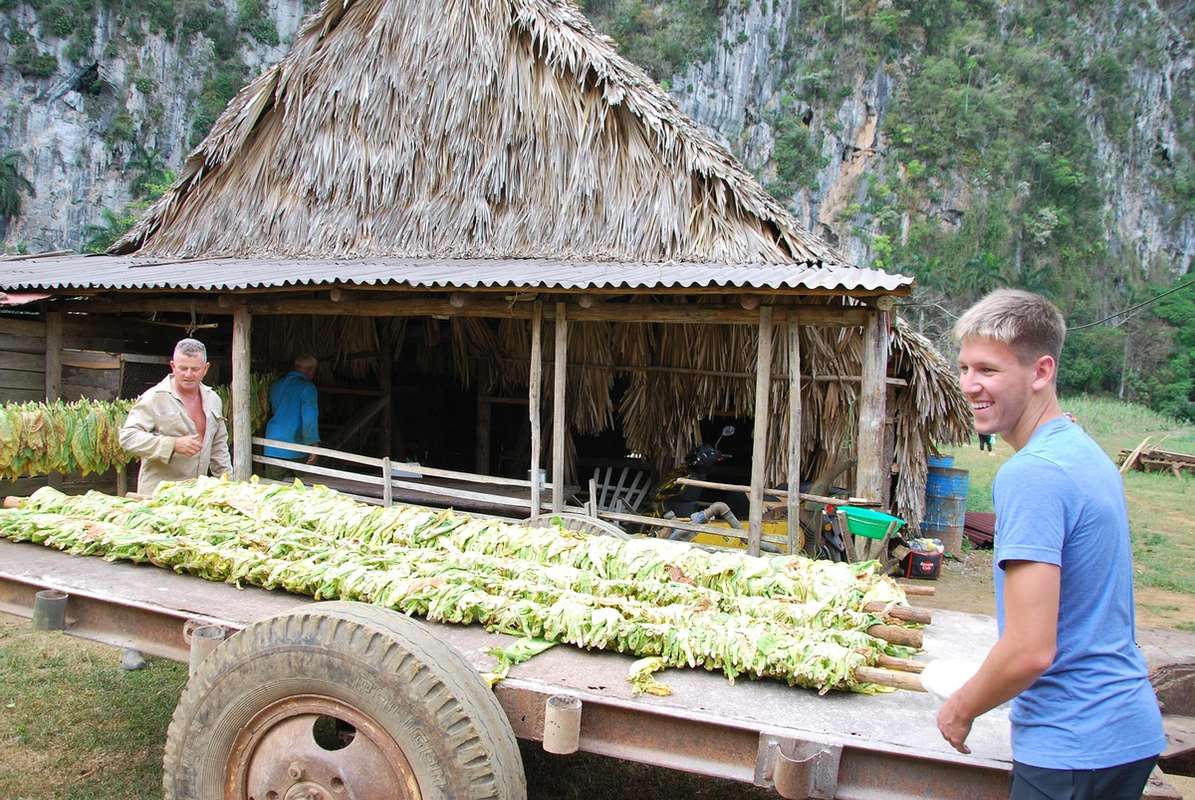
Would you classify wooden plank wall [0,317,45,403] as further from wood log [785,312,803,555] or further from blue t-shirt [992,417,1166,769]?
blue t-shirt [992,417,1166,769]

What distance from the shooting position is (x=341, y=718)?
8.44 feet

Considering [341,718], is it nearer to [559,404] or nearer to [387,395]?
[559,404]

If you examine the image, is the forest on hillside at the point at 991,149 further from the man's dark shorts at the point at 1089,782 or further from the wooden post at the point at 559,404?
the man's dark shorts at the point at 1089,782

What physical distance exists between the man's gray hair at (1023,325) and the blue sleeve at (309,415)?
316 inches

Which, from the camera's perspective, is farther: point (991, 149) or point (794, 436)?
point (991, 149)

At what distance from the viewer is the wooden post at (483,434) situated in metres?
11.4

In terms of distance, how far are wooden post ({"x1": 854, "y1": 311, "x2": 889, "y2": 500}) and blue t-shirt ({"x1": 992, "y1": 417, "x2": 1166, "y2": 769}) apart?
4.87 metres

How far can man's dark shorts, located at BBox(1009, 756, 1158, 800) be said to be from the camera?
185 centimetres

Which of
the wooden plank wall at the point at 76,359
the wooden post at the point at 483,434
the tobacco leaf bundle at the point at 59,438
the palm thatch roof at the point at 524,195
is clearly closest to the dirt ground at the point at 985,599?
the palm thatch roof at the point at 524,195

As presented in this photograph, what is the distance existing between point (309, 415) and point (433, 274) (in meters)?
2.42

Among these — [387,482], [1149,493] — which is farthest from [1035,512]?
[1149,493]

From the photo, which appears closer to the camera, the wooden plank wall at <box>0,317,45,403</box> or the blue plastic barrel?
the wooden plank wall at <box>0,317,45,403</box>

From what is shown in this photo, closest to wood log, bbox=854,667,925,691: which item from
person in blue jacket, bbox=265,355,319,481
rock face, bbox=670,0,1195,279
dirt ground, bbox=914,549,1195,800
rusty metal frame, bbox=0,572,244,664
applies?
rusty metal frame, bbox=0,572,244,664

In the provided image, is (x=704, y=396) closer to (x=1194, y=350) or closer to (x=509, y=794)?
(x=509, y=794)
